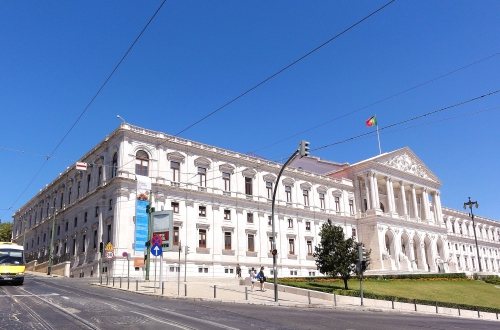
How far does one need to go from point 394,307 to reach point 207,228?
84.4 ft

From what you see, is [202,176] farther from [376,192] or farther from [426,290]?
[376,192]

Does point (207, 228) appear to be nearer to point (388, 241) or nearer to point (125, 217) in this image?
point (125, 217)

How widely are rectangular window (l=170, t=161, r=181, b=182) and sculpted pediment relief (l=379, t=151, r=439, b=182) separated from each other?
119 ft

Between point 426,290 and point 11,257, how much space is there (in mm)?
35477

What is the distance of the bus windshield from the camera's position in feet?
91.1

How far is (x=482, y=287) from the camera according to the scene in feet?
161

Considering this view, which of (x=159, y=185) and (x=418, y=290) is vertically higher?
(x=159, y=185)

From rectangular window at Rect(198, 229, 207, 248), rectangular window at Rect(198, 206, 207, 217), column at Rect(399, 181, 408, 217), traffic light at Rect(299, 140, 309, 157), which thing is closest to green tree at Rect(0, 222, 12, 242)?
rectangular window at Rect(198, 206, 207, 217)

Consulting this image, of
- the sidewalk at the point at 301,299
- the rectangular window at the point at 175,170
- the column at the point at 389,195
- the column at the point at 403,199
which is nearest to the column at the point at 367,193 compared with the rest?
the column at the point at 389,195

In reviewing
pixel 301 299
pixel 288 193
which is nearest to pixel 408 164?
pixel 288 193

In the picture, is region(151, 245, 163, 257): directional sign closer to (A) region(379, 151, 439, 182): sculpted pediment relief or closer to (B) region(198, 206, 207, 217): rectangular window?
(B) region(198, 206, 207, 217): rectangular window

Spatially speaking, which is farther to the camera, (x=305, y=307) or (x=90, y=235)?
(x=90, y=235)

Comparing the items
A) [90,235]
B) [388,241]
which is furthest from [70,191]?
[388,241]

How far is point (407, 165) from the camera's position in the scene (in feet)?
249
